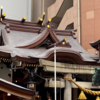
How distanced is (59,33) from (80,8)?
17.9 feet

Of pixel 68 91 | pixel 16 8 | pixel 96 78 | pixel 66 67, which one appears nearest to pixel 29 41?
pixel 66 67

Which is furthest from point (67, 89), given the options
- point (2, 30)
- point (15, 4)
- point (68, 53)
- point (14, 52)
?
point (15, 4)

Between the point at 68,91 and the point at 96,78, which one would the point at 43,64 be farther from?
the point at 96,78

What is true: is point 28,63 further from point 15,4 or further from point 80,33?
point 15,4

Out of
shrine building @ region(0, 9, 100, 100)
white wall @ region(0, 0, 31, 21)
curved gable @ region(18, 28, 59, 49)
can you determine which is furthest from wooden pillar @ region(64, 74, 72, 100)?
white wall @ region(0, 0, 31, 21)

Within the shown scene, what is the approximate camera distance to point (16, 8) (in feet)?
84.3

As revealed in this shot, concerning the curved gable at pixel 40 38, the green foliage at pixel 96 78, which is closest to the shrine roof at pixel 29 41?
the curved gable at pixel 40 38

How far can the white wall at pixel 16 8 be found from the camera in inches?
976

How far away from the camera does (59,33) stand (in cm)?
1506

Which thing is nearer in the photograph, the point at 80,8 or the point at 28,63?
the point at 28,63

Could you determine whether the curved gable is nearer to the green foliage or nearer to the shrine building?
the shrine building

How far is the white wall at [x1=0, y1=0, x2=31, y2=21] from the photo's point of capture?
2478 centimetres

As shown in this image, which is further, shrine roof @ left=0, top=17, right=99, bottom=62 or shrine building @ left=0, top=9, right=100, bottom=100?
shrine roof @ left=0, top=17, right=99, bottom=62

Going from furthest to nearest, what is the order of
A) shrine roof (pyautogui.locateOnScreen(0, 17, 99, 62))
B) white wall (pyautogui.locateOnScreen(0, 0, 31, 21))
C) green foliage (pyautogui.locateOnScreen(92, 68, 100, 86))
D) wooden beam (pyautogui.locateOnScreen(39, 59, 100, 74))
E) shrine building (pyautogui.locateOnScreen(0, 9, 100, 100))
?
white wall (pyautogui.locateOnScreen(0, 0, 31, 21)) → green foliage (pyautogui.locateOnScreen(92, 68, 100, 86)) → shrine roof (pyautogui.locateOnScreen(0, 17, 99, 62)) → shrine building (pyautogui.locateOnScreen(0, 9, 100, 100)) → wooden beam (pyautogui.locateOnScreen(39, 59, 100, 74))
